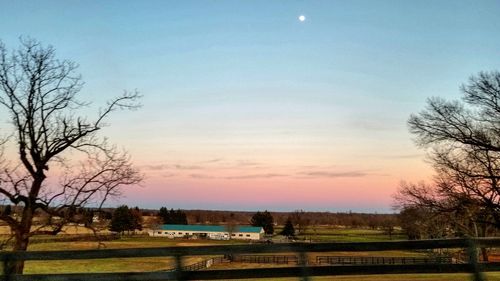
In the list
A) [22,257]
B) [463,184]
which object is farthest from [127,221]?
[22,257]

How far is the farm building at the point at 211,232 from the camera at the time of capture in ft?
387

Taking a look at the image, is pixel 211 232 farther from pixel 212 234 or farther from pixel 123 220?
pixel 123 220

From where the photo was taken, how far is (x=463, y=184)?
70.6 ft

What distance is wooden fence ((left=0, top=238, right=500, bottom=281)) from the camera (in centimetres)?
571

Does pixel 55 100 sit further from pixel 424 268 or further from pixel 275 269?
pixel 424 268

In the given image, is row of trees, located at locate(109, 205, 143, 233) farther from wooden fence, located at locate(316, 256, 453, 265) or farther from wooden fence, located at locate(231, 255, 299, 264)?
wooden fence, located at locate(316, 256, 453, 265)

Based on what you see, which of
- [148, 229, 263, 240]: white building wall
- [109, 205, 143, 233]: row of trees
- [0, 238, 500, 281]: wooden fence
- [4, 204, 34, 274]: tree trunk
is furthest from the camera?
[148, 229, 263, 240]: white building wall

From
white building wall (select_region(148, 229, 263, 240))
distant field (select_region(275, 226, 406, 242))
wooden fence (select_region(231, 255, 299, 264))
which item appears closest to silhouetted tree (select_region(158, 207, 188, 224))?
white building wall (select_region(148, 229, 263, 240))

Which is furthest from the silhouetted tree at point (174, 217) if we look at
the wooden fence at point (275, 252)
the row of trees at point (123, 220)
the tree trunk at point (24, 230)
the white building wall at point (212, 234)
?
the wooden fence at point (275, 252)

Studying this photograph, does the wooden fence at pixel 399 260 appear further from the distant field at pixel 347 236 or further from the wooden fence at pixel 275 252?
the distant field at pixel 347 236

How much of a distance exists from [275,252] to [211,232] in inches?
4752

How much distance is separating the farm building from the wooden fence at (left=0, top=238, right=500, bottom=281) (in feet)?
368

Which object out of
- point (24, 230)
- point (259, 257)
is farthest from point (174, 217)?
point (24, 230)

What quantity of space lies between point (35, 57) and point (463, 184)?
19.1m
